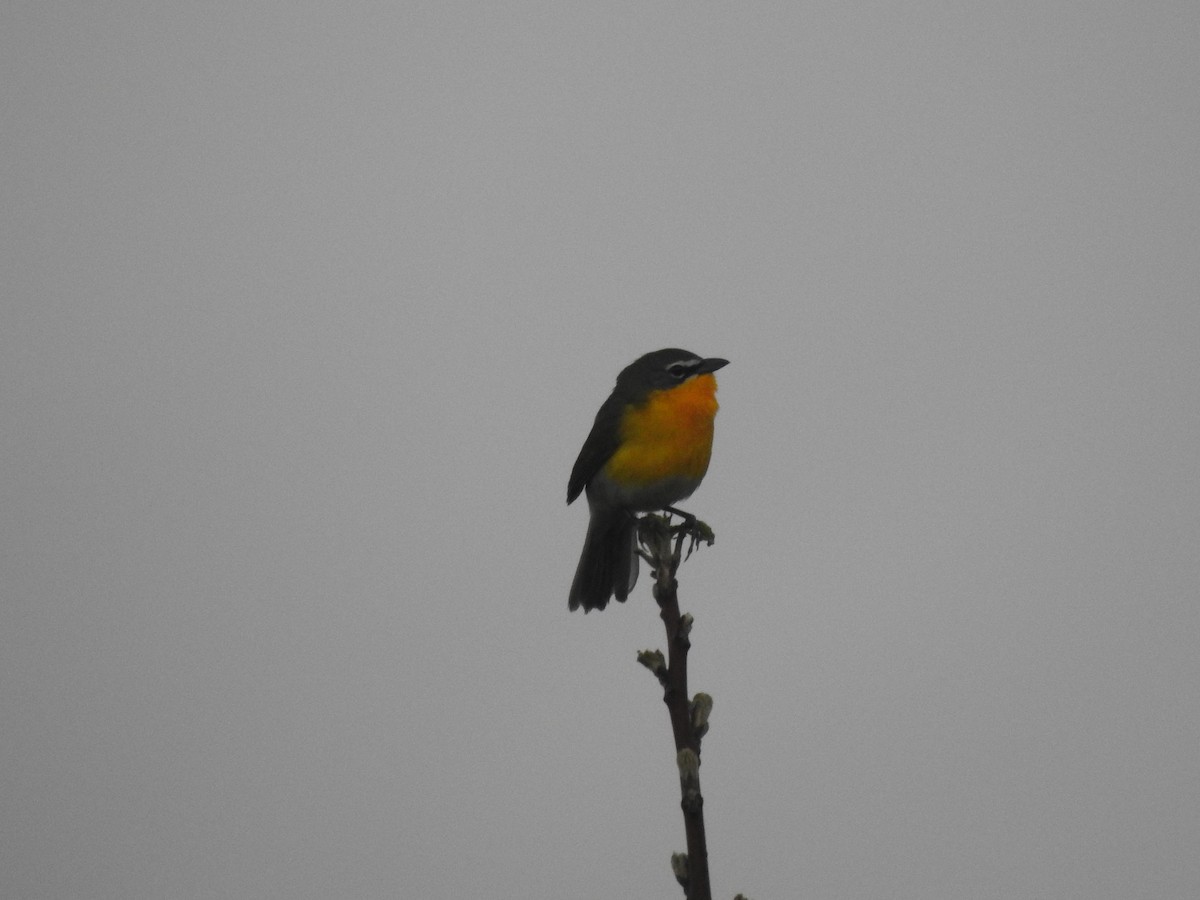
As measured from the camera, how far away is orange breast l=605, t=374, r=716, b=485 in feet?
31.1

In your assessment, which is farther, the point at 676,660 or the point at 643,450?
the point at 643,450

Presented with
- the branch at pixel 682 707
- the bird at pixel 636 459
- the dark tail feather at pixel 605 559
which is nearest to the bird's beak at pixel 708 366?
the bird at pixel 636 459

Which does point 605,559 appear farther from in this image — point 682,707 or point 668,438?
point 682,707

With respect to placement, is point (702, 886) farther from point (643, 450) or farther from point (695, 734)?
point (643, 450)

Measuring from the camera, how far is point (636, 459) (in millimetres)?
9562

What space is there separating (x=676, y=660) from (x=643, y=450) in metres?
5.70

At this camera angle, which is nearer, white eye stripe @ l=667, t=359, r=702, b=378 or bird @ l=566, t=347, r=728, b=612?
bird @ l=566, t=347, r=728, b=612

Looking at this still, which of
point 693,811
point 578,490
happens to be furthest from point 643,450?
point 693,811

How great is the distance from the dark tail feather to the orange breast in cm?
50

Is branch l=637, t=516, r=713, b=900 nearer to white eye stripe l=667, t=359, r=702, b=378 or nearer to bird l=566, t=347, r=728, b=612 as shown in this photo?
bird l=566, t=347, r=728, b=612

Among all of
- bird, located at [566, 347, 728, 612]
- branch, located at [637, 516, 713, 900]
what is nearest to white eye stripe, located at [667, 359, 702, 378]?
bird, located at [566, 347, 728, 612]

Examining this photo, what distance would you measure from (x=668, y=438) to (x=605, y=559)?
136cm

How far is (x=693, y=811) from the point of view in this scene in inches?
142

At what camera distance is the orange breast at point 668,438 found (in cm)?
949
